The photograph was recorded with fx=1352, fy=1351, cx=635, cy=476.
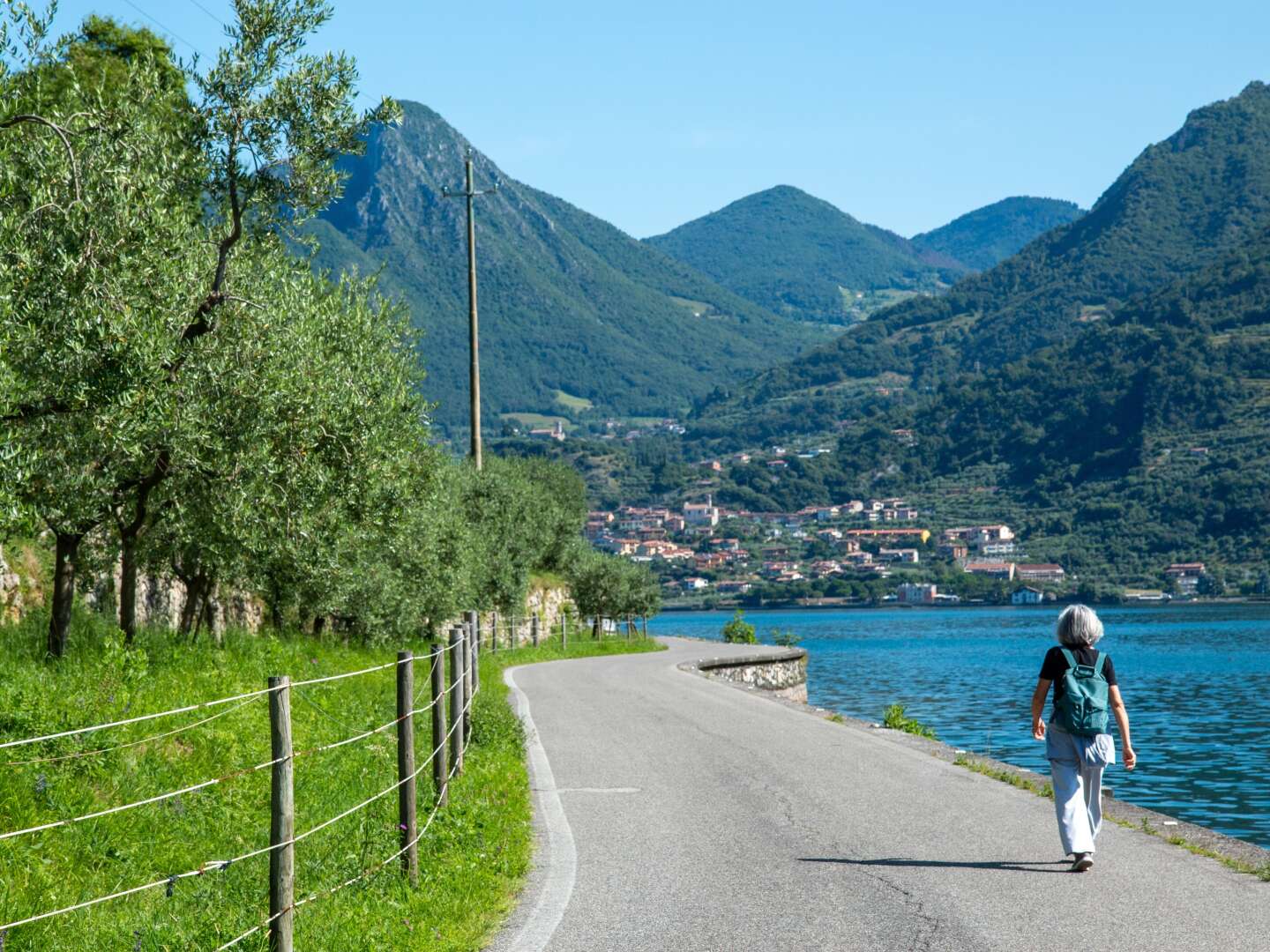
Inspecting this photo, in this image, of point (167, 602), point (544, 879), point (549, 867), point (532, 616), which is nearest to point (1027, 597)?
point (532, 616)

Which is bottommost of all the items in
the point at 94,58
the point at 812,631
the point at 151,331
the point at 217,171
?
the point at 812,631

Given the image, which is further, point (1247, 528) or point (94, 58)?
point (1247, 528)

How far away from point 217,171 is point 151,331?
3685mm

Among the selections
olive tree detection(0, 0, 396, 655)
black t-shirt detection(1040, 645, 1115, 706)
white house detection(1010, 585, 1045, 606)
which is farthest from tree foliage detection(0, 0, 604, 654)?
white house detection(1010, 585, 1045, 606)

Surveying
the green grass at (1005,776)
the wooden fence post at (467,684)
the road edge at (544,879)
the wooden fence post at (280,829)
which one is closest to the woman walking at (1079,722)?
the green grass at (1005,776)

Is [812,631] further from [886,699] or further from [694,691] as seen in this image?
[694,691]

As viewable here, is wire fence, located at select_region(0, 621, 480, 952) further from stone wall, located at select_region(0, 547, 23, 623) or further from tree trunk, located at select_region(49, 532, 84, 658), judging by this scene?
stone wall, located at select_region(0, 547, 23, 623)

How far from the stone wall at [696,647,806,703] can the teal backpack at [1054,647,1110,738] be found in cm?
3094

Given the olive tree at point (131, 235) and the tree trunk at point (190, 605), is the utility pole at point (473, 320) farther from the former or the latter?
the olive tree at point (131, 235)

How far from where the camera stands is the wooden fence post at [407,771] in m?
9.16

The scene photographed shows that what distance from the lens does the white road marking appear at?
7.99m

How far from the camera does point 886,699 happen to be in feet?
165

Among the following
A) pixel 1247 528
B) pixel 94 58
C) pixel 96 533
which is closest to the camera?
pixel 96 533

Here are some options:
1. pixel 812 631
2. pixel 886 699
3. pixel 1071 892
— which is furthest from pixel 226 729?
pixel 812 631
